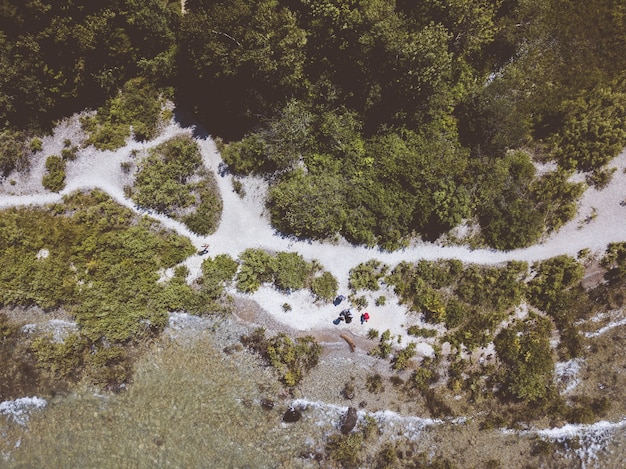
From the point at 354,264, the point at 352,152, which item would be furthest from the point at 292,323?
the point at 352,152

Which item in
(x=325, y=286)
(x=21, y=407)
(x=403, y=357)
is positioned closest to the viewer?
(x=403, y=357)

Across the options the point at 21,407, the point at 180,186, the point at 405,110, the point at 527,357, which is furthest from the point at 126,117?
the point at 527,357

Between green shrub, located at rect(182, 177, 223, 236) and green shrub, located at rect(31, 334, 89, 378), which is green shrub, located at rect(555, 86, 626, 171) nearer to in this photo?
green shrub, located at rect(182, 177, 223, 236)

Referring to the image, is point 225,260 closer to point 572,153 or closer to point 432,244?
point 432,244

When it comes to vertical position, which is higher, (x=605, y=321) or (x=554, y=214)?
(x=554, y=214)

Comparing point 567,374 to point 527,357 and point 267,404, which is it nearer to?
point 527,357

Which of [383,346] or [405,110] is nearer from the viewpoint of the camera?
[405,110]

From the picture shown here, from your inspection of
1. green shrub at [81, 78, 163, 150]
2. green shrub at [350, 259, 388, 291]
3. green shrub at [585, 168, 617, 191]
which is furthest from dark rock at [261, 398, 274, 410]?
green shrub at [585, 168, 617, 191]

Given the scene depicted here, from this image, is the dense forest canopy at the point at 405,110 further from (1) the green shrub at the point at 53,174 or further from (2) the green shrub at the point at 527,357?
(2) the green shrub at the point at 527,357
